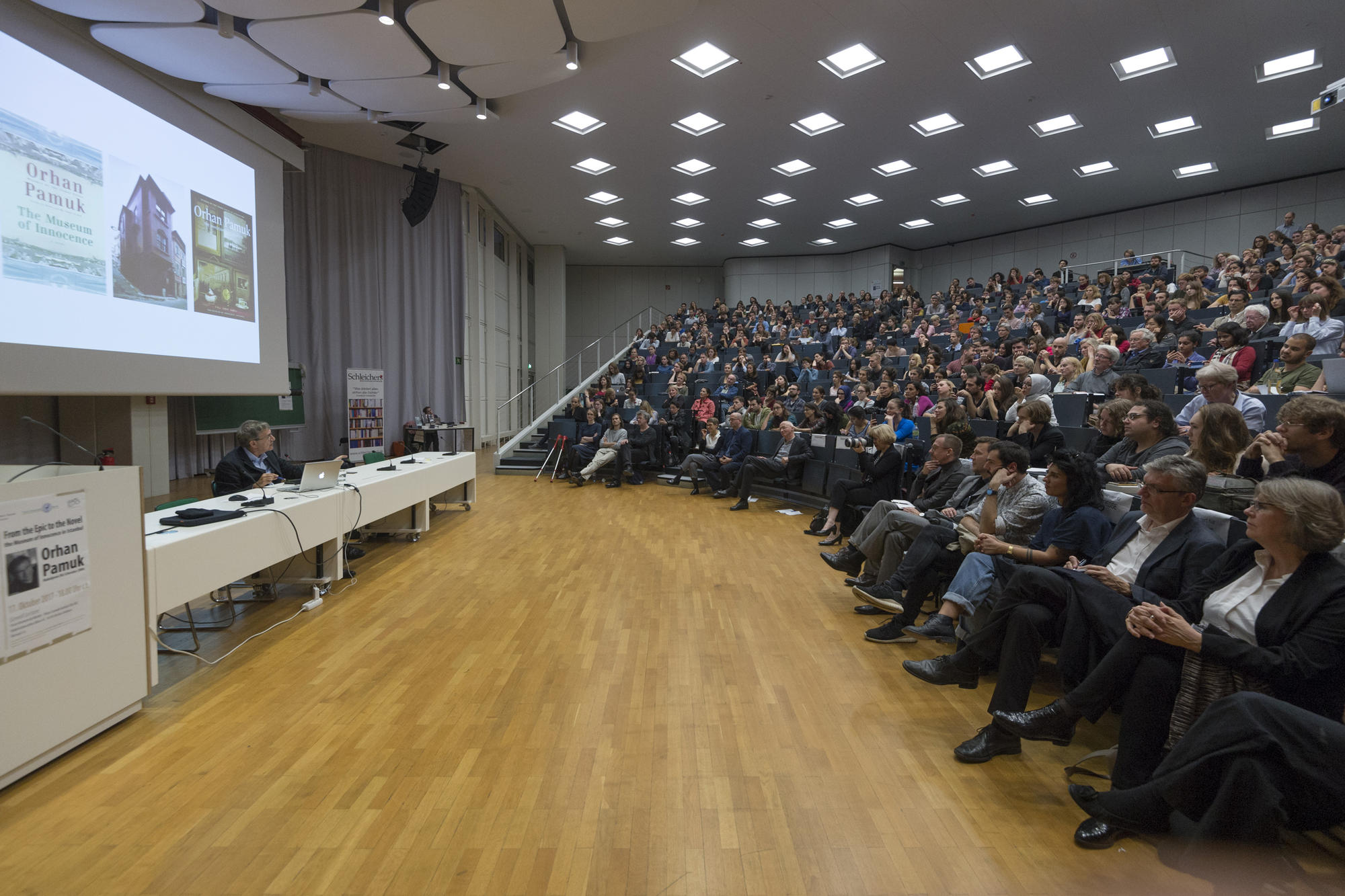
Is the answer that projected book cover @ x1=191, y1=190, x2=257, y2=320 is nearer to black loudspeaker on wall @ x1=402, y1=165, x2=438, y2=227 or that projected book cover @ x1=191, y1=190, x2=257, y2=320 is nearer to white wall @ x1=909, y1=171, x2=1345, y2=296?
black loudspeaker on wall @ x1=402, y1=165, x2=438, y2=227

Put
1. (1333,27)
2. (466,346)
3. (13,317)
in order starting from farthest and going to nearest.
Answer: (466,346) → (1333,27) → (13,317)

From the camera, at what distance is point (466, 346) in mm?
11078

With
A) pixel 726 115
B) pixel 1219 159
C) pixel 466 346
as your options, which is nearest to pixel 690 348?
pixel 466 346

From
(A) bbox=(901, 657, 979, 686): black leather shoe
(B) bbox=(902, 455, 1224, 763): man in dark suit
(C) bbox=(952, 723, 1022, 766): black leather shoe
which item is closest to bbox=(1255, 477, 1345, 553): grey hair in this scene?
(B) bbox=(902, 455, 1224, 763): man in dark suit

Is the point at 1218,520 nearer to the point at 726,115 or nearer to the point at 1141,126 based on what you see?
the point at 726,115

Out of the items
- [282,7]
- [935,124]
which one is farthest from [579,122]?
[935,124]

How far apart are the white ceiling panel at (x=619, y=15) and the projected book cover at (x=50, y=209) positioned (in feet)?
13.0

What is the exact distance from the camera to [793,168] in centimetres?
1044

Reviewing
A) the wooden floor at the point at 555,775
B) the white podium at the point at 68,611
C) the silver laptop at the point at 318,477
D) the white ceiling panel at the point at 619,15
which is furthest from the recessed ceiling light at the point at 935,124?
the white podium at the point at 68,611

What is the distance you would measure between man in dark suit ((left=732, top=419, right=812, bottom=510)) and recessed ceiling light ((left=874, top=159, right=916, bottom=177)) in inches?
233

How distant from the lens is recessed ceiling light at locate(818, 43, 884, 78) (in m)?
6.97

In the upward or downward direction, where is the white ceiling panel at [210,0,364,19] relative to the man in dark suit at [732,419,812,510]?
upward

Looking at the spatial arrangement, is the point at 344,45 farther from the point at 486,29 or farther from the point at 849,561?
the point at 849,561

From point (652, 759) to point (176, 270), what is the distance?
233 inches
